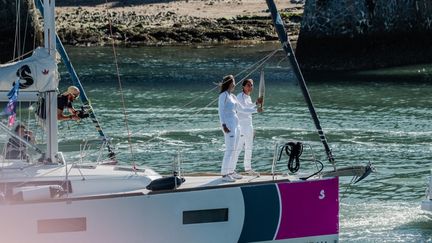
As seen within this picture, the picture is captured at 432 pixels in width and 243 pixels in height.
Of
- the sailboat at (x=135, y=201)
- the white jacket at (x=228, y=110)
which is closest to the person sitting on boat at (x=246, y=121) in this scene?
the white jacket at (x=228, y=110)

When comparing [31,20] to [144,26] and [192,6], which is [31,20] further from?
[192,6]

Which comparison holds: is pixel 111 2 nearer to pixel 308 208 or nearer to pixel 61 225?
pixel 308 208

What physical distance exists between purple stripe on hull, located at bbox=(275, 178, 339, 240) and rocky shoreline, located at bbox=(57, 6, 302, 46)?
4300cm

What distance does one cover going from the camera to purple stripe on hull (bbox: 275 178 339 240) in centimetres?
2159

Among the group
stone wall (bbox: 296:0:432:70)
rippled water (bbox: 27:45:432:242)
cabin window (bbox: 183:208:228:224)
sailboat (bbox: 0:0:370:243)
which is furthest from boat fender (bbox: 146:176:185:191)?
stone wall (bbox: 296:0:432:70)

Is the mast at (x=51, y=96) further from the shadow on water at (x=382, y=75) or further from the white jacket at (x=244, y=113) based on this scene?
the shadow on water at (x=382, y=75)

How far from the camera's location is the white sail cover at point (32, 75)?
69.9 ft

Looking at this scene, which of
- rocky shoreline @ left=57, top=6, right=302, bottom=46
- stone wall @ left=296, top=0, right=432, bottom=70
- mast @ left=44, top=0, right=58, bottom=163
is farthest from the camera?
rocky shoreline @ left=57, top=6, right=302, bottom=46

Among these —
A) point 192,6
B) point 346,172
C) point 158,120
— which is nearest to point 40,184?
point 346,172

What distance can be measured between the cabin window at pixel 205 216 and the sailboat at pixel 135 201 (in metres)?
0.02

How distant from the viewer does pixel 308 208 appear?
2170 centimetres

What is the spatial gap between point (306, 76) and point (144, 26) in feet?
66.0

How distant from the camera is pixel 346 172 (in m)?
22.0

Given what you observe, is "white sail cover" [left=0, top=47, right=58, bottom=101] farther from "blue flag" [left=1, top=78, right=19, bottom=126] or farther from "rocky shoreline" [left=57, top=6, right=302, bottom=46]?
"rocky shoreline" [left=57, top=6, right=302, bottom=46]
